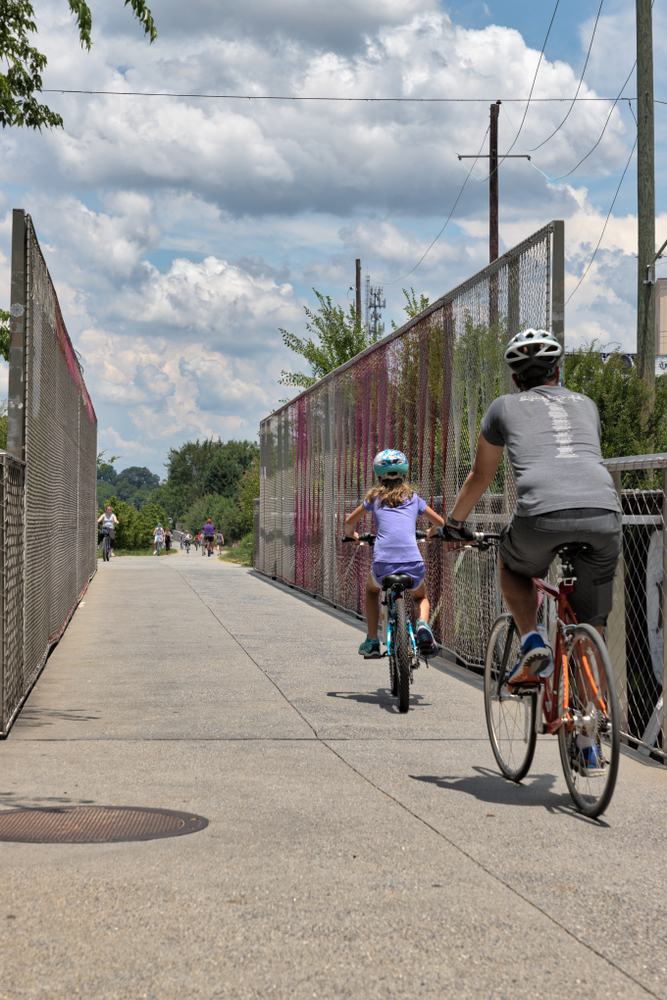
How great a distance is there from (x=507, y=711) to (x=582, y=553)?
110cm

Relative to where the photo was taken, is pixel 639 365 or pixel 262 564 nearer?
pixel 639 365

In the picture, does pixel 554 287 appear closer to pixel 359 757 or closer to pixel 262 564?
pixel 359 757

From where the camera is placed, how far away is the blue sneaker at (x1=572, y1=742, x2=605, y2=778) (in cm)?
459

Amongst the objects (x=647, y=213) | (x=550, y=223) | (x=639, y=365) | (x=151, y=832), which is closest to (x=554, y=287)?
(x=550, y=223)

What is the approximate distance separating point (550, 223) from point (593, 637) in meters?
3.81

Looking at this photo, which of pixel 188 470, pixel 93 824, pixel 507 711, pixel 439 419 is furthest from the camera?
pixel 188 470

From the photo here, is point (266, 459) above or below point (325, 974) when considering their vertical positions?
above

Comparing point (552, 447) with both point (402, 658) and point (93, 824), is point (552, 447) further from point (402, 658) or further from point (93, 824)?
point (402, 658)

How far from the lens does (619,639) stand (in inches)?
257

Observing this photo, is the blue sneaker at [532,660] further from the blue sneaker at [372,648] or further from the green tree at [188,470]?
the green tree at [188,470]

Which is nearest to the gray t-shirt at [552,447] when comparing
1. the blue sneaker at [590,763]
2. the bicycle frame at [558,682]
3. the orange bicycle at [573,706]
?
the orange bicycle at [573,706]

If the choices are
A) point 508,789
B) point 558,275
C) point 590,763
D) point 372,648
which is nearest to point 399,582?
point 372,648

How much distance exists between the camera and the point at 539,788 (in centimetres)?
536

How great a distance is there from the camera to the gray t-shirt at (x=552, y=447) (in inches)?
184
